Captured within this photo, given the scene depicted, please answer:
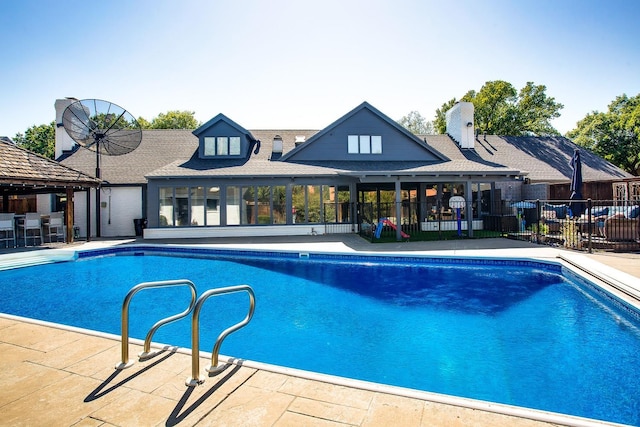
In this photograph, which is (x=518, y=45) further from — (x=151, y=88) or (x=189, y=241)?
(x=151, y=88)

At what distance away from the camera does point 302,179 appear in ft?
55.2

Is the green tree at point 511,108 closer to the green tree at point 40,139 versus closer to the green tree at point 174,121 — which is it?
the green tree at point 174,121

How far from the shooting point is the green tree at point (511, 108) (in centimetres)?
3181

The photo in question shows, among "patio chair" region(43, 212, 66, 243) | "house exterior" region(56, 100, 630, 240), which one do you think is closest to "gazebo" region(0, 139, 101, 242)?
"patio chair" region(43, 212, 66, 243)

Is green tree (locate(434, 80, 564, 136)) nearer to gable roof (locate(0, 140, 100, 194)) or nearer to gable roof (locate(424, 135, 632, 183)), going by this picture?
gable roof (locate(424, 135, 632, 183))

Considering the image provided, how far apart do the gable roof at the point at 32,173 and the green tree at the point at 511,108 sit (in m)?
30.3

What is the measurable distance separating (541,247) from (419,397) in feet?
37.0

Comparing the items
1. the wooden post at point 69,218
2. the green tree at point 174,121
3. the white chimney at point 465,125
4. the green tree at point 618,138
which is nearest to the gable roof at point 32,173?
the wooden post at point 69,218

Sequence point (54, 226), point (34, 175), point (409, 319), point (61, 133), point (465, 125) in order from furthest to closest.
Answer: point (465, 125)
point (61, 133)
point (54, 226)
point (34, 175)
point (409, 319)

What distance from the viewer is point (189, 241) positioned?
14.8 meters

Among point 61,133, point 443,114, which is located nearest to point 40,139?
point 61,133

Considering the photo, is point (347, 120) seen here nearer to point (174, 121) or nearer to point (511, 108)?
point (511, 108)

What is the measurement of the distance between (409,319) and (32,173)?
14069 mm

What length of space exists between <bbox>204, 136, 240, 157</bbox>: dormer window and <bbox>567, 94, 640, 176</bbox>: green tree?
110ft
